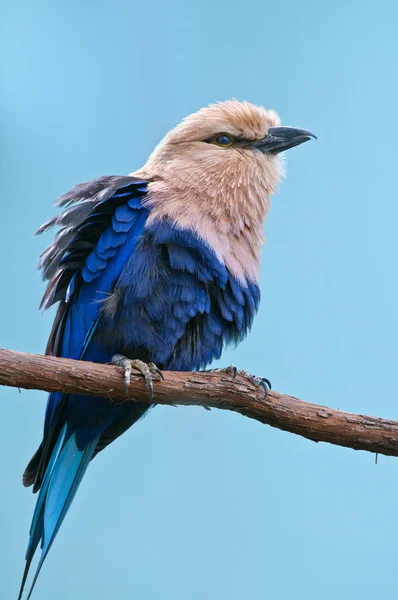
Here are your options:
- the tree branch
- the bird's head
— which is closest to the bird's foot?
the tree branch

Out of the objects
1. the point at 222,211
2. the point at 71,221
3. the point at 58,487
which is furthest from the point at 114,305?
the point at 58,487

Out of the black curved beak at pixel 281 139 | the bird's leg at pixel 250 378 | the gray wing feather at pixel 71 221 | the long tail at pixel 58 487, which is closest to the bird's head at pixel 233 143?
the black curved beak at pixel 281 139

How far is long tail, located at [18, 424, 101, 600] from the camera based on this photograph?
2.11m

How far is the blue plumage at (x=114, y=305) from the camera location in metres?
1.98

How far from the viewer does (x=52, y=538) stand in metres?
2.11

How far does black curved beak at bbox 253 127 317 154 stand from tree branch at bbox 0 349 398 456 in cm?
84

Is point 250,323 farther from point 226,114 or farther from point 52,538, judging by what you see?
point 52,538

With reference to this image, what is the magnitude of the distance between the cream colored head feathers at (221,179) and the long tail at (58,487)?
26.4 inches

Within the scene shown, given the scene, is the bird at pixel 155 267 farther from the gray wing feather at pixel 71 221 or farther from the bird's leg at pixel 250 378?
the bird's leg at pixel 250 378

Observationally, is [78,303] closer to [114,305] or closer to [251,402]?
[114,305]

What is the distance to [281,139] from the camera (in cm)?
229

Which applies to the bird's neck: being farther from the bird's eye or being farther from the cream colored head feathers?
the bird's eye

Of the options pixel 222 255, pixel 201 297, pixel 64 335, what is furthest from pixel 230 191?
pixel 64 335

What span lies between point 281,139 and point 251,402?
93 centimetres
